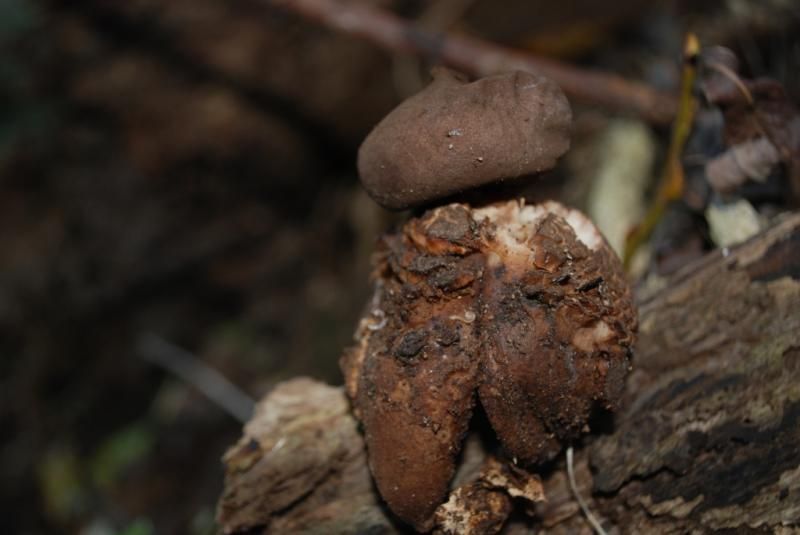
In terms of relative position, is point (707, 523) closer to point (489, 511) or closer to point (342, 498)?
point (489, 511)

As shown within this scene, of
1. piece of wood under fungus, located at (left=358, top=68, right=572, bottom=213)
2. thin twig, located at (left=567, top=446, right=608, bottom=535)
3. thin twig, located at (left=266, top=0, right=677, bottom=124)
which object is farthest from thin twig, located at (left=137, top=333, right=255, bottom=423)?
piece of wood under fungus, located at (left=358, top=68, right=572, bottom=213)

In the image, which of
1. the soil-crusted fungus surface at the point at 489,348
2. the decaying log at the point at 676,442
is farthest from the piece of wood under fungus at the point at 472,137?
the decaying log at the point at 676,442

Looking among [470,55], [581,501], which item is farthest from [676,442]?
[470,55]

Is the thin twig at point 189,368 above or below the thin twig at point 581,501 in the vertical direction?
above

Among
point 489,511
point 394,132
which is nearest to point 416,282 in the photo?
point 394,132

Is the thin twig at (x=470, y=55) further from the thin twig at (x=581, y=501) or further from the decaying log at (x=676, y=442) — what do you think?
the thin twig at (x=581, y=501)

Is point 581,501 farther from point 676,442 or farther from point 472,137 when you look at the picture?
point 472,137
